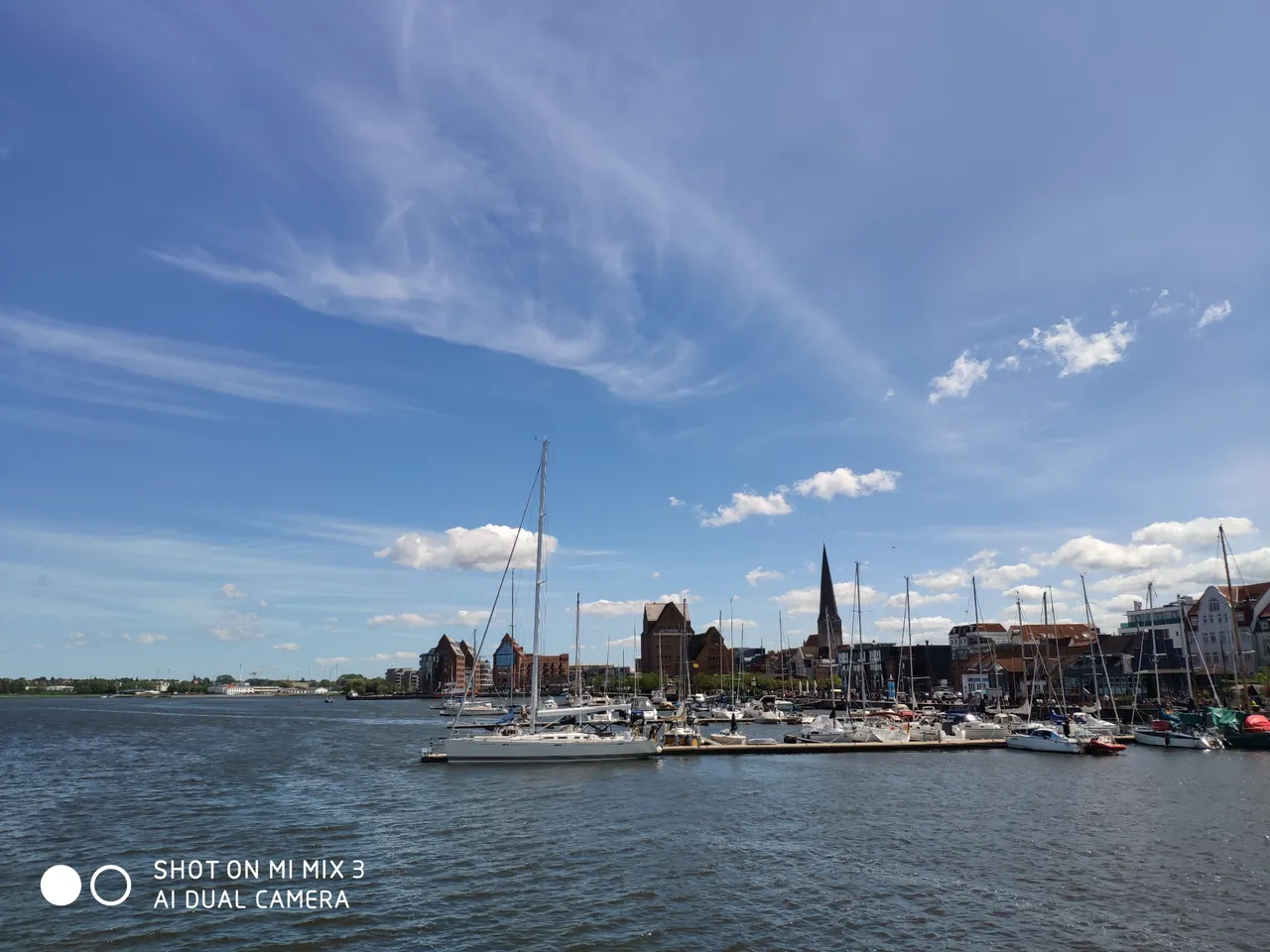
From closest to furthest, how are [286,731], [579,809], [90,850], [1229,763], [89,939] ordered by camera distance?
[89,939] → [90,850] → [579,809] → [1229,763] → [286,731]

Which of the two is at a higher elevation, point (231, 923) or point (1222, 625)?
point (1222, 625)

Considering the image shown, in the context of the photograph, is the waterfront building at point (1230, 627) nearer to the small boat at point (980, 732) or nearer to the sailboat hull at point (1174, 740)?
the sailboat hull at point (1174, 740)

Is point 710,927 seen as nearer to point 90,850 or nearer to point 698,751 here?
point 90,850

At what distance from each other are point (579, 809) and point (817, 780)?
60.8ft

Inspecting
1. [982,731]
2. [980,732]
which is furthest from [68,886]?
[982,731]

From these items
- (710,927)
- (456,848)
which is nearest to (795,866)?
(710,927)

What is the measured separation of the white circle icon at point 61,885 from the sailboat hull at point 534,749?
2901 cm

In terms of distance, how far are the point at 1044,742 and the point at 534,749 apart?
43608mm

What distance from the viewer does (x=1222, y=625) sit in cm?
11994

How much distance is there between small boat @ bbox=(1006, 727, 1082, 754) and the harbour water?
9573mm

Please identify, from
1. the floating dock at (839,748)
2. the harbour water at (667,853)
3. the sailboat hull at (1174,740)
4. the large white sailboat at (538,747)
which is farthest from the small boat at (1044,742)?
the large white sailboat at (538,747)

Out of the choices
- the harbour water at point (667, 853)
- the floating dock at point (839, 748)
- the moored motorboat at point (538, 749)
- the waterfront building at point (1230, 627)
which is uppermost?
the waterfront building at point (1230, 627)

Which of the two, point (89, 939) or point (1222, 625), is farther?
point (1222, 625)

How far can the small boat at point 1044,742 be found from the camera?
6425 centimetres
